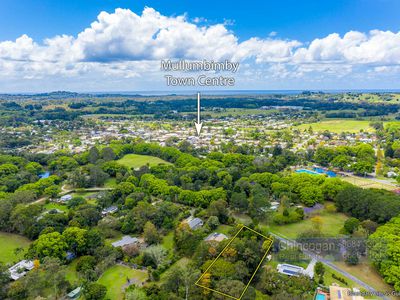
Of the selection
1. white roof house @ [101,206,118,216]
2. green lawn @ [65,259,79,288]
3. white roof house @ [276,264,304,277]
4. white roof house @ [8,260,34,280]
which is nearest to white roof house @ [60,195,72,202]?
white roof house @ [101,206,118,216]

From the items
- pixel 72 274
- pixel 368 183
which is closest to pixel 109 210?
pixel 72 274

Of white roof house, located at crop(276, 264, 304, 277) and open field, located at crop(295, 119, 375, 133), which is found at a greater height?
open field, located at crop(295, 119, 375, 133)

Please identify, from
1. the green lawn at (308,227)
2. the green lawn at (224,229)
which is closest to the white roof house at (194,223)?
the green lawn at (224,229)

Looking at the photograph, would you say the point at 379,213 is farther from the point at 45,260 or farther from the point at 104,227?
the point at 45,260

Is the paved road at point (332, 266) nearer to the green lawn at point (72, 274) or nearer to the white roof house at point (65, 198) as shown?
the green lawn at point (72, 274)

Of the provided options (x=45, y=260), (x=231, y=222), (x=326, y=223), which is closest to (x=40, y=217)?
(x=45, y=260)

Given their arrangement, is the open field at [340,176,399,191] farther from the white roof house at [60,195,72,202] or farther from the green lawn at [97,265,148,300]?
the white roof house at [60,195,72,202]
